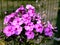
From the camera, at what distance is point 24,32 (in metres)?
2.44

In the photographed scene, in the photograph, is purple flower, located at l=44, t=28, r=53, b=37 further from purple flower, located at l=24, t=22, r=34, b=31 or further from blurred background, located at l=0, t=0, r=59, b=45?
blurred background, located at l=0, t=0, r=59, b=45

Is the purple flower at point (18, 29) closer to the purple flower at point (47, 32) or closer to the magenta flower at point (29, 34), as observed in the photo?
the magenta flower at point (29, 34)

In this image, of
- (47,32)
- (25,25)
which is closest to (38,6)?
(47,32)

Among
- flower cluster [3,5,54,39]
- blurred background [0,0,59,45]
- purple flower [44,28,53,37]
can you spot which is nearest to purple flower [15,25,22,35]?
flower cluster [3,5,54,39]

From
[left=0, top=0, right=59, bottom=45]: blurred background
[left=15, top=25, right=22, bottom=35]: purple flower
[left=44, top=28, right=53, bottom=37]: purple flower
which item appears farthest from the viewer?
[left=0, top=0, right=59, bottom=45]: blurred background

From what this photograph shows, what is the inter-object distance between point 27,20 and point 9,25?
0.18m

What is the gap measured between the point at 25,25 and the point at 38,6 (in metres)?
2.55

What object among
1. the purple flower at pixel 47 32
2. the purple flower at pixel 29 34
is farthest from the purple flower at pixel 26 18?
the purple flower at pixel 47 32

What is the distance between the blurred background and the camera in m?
4.00

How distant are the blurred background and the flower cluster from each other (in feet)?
4.58

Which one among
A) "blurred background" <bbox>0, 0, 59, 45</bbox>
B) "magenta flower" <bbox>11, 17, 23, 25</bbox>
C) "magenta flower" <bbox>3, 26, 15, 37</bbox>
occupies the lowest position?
"blurred background" <bbox>0, 0, 59, 45</bbox>

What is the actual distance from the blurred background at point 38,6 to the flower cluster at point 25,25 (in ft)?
4.58

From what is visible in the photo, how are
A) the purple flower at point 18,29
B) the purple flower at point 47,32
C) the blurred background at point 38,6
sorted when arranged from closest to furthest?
1. the purple flower at point 18,29
2. the purple flower at point 47,32
3. the blurred background at point 38,6

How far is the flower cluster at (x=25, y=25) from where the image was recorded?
94.4 inches
